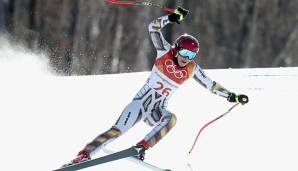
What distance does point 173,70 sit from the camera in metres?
6.96

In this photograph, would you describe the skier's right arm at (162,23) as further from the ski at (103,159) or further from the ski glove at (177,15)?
the ski at (103,159)

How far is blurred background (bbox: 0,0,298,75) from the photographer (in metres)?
28.0

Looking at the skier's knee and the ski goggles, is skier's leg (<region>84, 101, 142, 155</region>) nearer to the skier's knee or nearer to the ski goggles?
the skier's knee

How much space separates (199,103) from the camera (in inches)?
383

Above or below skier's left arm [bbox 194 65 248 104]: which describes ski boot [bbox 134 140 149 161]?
below

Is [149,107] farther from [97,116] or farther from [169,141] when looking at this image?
[97,116]

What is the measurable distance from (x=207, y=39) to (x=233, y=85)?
23.7 m

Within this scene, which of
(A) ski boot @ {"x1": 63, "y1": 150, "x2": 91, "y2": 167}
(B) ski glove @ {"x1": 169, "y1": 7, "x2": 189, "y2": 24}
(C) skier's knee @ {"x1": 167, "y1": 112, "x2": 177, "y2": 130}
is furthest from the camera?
(B) ski glove @ {"x1": 169, "y1": 7, "x2": 189, "y2": 24}

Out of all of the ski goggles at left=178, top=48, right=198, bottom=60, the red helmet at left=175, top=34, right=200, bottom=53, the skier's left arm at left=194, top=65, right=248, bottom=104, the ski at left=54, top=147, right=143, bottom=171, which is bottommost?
the ski at left=54, top=147, right=143, bottom=171

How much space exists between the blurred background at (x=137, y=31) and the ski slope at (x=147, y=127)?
42.6ft

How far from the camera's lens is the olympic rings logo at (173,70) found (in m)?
6.96

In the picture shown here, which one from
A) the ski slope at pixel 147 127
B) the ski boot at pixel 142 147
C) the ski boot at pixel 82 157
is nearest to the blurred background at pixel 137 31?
the ski slope at pixel 147 127

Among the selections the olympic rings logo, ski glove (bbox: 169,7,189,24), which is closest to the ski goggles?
the olympic rings logo

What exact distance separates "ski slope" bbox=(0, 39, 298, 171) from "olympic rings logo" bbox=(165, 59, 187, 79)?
0.89 metres
